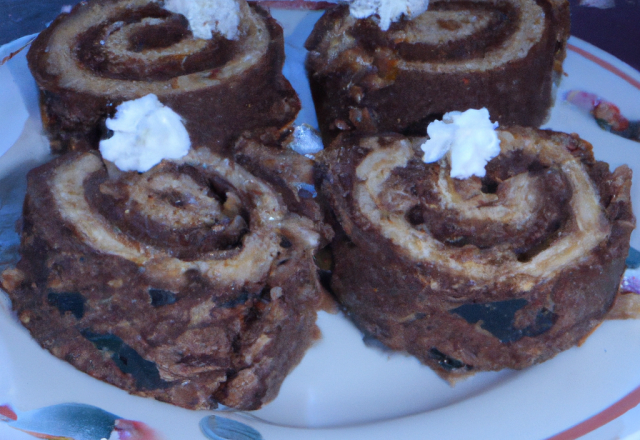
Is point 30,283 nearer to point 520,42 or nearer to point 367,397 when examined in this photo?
point 367,397

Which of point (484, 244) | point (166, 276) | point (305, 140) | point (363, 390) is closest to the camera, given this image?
point (166, 276)

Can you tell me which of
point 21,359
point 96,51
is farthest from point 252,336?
point 96,51

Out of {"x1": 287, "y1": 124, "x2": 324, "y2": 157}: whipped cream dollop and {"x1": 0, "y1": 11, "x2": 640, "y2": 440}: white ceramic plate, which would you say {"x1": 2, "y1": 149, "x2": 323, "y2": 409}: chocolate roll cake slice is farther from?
{"x1": 287, "y1": 124, "x2": 324, "y2": 157}: whipped cream dollop

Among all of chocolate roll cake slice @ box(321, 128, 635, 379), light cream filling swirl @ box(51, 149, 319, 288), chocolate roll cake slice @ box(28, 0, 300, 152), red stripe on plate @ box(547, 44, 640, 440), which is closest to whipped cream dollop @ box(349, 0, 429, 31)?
chocolate roll cake slice @ box(28, 0, 300, 152)

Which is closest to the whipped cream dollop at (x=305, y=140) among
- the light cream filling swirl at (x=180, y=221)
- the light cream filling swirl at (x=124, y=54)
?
the light cream filling swirl at (x=124, y=54)

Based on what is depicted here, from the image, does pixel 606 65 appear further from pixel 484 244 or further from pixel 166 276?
pixel 166 276

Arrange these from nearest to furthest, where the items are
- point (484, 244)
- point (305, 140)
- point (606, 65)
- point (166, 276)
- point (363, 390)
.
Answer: point (166, 276), point (484, 244), point (363, 390), point (305, 140), point (606, 65)

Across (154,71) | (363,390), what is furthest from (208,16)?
(363,390)
